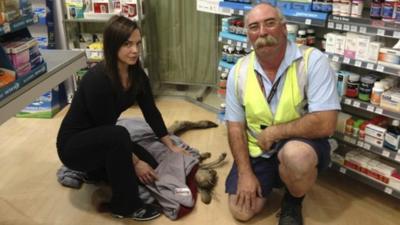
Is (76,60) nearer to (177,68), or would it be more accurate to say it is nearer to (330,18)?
(330,18)

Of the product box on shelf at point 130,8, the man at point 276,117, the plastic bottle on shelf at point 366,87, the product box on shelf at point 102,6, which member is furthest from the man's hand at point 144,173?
the product box on shelf at point 102,6

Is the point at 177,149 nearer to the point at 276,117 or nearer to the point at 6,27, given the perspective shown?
the point at 276,117

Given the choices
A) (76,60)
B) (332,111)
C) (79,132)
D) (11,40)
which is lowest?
(79,132)

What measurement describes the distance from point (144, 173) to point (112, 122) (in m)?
0.34

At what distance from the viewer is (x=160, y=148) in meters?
2.72

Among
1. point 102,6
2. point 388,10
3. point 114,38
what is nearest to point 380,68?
point 388,10

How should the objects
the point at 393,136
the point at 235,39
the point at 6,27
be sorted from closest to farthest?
the point at 6,27
the point at 393,136
the point at 235,39

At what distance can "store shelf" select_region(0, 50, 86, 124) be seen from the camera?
5.29ft

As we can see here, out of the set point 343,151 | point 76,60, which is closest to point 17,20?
point 76,60

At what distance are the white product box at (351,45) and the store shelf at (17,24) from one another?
64.4 inches

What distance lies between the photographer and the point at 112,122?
2.39 metres

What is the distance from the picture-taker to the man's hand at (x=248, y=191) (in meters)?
2.26

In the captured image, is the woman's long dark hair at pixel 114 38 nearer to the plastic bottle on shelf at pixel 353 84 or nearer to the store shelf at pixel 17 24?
the store shelf at pixel 17 24

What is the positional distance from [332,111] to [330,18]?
611 mm
